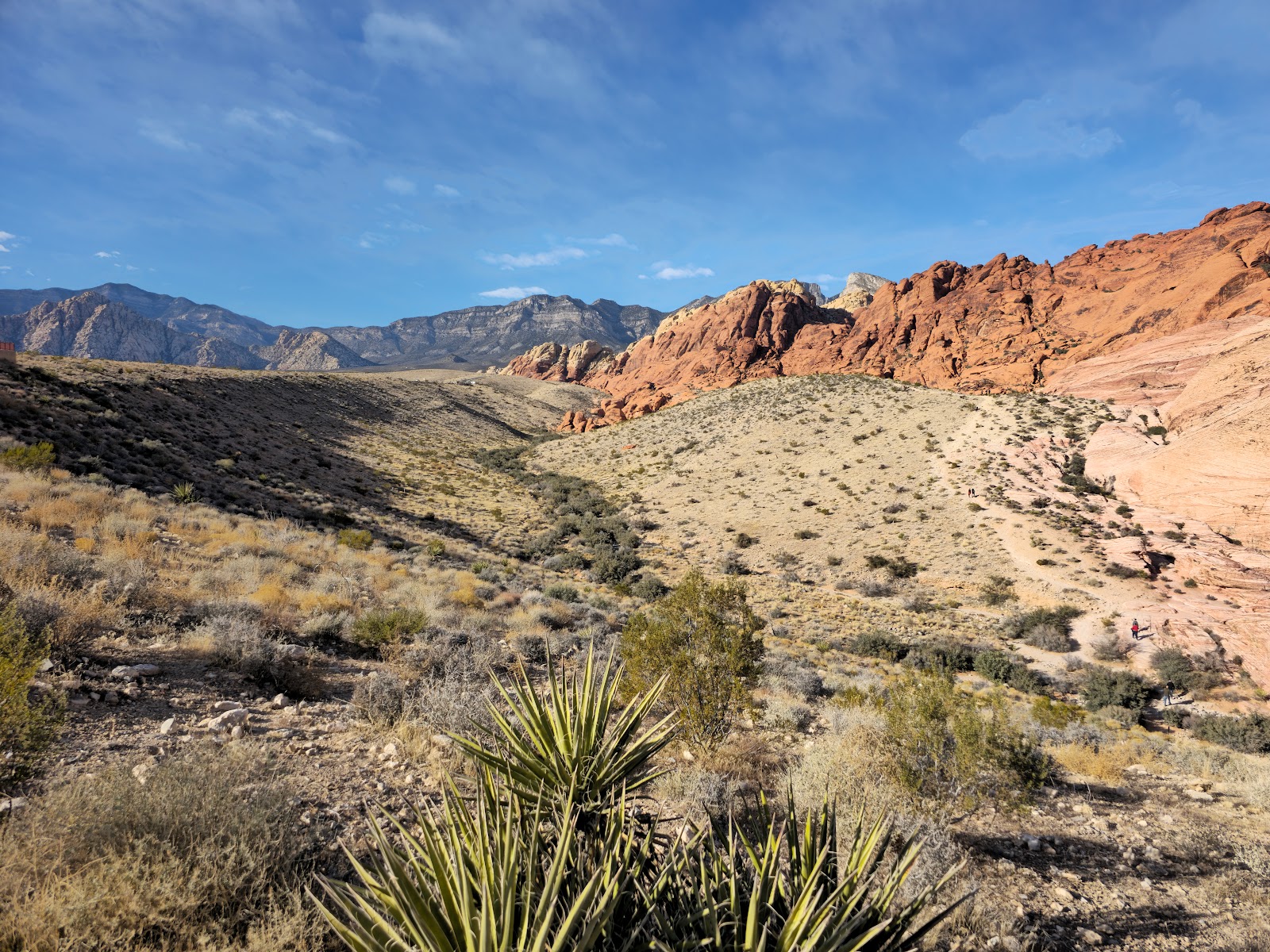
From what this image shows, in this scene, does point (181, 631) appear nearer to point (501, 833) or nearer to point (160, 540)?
point (160, 540)

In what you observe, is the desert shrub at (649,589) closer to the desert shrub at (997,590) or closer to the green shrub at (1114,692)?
the desert shrub at (997,590)

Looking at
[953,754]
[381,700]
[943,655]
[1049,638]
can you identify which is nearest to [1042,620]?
[1049,638]

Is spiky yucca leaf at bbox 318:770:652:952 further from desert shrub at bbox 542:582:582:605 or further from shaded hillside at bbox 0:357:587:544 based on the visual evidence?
shaded hillside at bbox 0:357:587:544

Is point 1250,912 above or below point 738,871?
below

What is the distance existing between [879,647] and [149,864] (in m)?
14.9

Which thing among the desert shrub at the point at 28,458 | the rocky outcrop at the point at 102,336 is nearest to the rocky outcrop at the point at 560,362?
the desert shrub at the point at 28,458

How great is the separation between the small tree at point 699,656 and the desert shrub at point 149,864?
3.87m

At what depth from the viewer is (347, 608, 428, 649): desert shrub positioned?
7.38 metres

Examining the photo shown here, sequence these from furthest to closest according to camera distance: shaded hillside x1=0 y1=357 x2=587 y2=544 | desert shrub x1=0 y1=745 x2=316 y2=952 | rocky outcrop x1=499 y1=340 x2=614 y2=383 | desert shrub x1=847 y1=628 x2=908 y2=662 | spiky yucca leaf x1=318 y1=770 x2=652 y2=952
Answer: rocky outcrop x1=499 y1=340 x2=614 y2=383 → shaded hillside x1=0 y1=357 x2=587 y2=544 → desert shrub x1=847 y1=628 x2=908 y2=662 → desert shrub x1=0 y1=745 x2=316 y2=952 → spiky yucca leaf x1=318 y1=770 x2=652 y2=952

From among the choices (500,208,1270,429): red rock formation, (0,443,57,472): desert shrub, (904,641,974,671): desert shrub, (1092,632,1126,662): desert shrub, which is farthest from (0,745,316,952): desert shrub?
(500,208,1270,429): red rock formation

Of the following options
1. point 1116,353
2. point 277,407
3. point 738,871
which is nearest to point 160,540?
point 738,871

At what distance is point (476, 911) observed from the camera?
6.43 feet

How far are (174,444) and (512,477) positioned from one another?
20694 millimetres

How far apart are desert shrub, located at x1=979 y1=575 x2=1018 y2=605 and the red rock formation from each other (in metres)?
28.0
